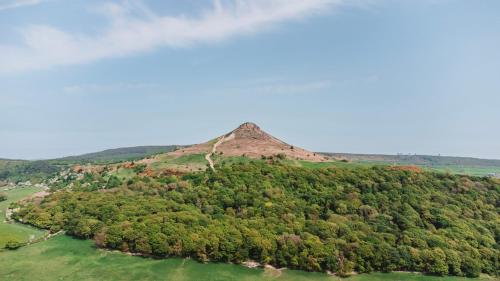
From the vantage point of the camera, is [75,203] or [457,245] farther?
[75,203]

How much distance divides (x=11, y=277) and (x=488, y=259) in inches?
3142

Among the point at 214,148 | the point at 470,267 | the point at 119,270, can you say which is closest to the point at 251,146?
the point at 214,148

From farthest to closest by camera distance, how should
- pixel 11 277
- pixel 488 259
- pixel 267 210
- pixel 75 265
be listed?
pixel 267 210, pixel 488 259, pixel 75 265, pixel 11 277

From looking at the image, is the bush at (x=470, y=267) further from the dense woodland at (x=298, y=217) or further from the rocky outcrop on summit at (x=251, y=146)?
the rocky outcrop on summit at (x=251, y=146)

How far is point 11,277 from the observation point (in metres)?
62.4

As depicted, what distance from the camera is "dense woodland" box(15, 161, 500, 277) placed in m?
70.4

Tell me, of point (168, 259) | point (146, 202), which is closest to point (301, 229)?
point (168, 259)

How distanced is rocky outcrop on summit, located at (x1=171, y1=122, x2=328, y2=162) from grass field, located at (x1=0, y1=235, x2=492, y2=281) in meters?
60.0

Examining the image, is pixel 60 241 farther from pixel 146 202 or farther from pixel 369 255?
pixel 369 255

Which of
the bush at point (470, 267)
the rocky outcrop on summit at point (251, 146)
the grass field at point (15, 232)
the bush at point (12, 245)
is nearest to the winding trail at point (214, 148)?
the rocky outcrop on summit at point (251, 146)

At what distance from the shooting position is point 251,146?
13712 cm

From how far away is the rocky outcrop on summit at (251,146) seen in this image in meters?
130

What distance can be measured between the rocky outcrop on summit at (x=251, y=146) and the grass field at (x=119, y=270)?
59996mm

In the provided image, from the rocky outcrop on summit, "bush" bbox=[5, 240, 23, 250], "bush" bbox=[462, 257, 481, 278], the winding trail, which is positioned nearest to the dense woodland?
"bush" bbox=[462, 257, 481, 278]
